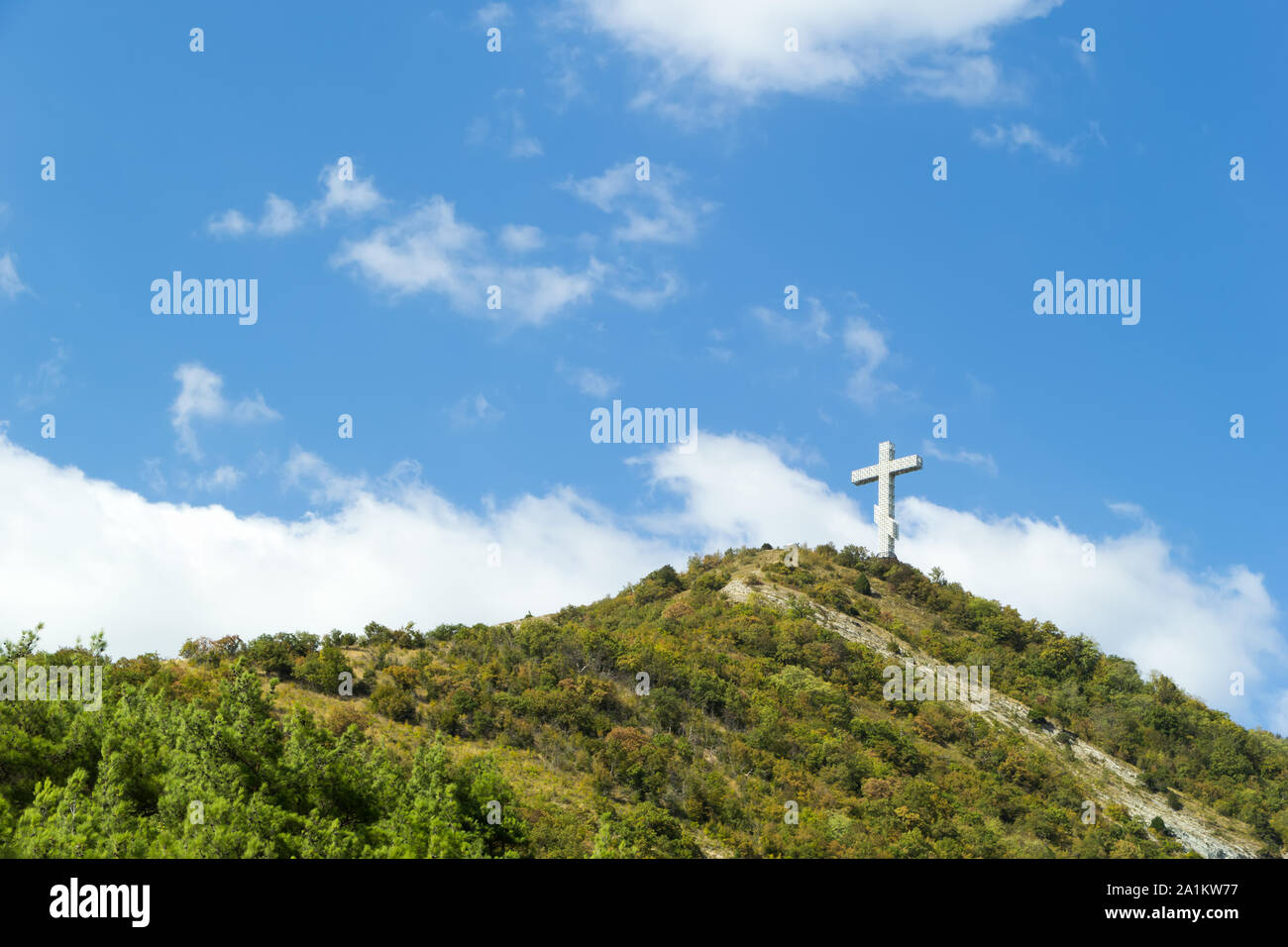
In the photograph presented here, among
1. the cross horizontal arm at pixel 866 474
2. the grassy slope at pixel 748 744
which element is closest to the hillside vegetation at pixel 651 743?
the grassy slope at pixel 748 744

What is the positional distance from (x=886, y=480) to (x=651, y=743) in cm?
2888

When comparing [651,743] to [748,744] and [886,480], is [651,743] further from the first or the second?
[886,480]

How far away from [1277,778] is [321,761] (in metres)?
51.0

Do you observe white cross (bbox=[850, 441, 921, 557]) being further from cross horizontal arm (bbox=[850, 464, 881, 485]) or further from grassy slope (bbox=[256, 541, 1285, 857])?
grassy slope (bbox=[256, 541, 1285, 857])

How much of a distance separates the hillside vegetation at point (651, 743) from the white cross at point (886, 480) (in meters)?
2.75

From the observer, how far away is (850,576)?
212 feet

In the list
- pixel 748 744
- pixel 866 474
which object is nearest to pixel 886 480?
pixel 866 474

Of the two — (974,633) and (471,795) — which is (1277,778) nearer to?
(974,633)

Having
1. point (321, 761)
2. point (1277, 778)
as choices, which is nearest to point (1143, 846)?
point (1277, 778)

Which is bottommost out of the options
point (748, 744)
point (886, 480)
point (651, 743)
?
point (748, 744)

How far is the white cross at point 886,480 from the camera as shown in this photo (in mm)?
59281

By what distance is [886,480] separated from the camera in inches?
2393

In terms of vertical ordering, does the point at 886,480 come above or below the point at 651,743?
above
